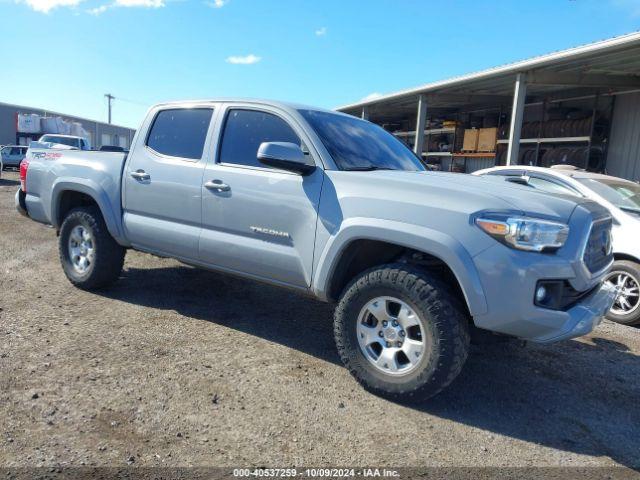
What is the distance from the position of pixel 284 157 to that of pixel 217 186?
0.81m

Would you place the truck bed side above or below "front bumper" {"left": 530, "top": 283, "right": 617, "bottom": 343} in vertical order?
above

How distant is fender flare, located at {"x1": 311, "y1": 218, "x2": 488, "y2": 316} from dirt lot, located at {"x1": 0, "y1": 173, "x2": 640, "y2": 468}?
742 mm

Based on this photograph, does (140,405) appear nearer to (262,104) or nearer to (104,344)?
(104,344)

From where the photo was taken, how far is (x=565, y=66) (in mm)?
11312

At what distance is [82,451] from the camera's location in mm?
2438

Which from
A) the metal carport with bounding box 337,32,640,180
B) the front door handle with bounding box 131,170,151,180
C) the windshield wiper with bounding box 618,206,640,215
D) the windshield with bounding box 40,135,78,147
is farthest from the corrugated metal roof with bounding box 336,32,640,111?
the windshield with bounding box 40,135,78,147

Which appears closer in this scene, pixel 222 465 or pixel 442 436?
pixel 222 465

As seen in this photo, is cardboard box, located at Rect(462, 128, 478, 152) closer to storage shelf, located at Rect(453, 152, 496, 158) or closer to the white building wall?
storage shelf, located at Rect(453, 152, 496, 158)

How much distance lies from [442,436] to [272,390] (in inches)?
43.2

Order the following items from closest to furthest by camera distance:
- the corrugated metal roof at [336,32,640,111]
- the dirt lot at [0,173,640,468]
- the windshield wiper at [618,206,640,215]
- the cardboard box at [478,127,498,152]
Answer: the dirt lot at [0,173,640,468] < the windshield wiper at [618,206,640,215] < the corrugated metal roof at [336,32,640,111] < the cardboard box at [478,127,498,152]

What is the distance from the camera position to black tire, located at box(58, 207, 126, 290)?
476 cm

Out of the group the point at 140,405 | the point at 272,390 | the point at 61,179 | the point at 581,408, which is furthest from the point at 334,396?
the point at 61,179

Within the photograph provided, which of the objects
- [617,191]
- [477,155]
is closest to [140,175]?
[617,191]

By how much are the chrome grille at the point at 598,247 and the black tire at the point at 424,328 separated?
844 mm
